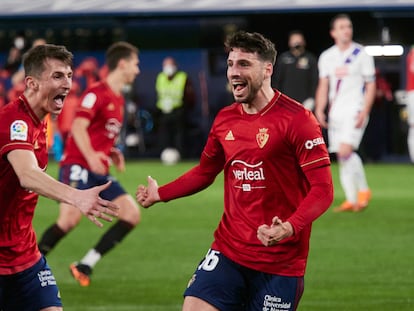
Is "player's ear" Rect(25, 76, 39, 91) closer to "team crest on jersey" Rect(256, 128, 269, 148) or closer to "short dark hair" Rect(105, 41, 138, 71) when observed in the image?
"team crest on jersey" Rect(256, 128, 269, 148)

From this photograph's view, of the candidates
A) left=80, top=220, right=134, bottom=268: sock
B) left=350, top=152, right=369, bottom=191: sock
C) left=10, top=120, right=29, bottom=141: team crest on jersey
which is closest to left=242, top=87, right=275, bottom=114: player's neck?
left=10, top=120, right=29, bottom=141: team crest on jersey

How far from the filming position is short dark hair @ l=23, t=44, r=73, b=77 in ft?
23.9

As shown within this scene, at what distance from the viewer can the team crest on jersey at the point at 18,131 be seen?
274 inches

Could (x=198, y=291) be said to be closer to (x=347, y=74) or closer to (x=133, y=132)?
(x=347, y=74)

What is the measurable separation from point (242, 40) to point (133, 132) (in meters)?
22.7

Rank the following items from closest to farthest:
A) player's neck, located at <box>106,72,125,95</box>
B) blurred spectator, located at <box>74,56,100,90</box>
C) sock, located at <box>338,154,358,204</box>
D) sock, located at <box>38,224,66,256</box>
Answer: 1. sock, located at <box>38,224,66,256</box>
2. player's neck, located at <box>106,72,125,95</box>
3. sock, located at <box>338,154,358,204</box>
4. blurred spectator, located at <box>74,56,100,90</box>

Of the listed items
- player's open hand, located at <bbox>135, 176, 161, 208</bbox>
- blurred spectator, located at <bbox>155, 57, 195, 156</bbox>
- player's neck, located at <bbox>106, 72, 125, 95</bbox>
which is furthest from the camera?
blurred spectator, located at <bbox>155, 57, 195, 156</bbox>

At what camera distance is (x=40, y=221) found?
16703mm

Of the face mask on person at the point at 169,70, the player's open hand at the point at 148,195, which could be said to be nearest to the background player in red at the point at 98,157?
the player's open hand at the point at 148,195

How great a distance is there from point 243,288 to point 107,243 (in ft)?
15.5

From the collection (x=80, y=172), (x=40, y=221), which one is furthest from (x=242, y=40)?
(x=40, y=221)

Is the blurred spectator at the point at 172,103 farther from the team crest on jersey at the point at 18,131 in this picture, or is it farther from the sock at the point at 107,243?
the team crest on jersey at the point at 18,131

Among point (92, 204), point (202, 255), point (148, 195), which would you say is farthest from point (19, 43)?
point (92, 204)

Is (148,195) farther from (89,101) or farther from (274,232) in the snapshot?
(89,101)
